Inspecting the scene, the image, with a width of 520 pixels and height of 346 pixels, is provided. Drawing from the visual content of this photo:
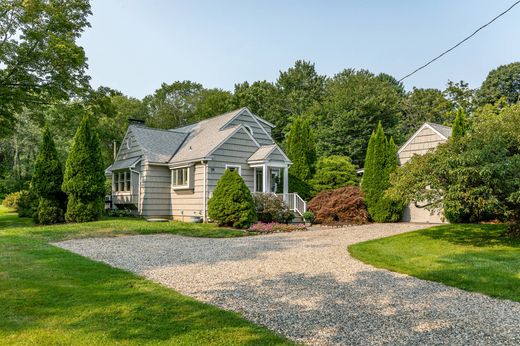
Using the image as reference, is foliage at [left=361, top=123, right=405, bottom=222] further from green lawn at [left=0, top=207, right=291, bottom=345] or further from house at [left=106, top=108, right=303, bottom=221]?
green lawn at [left=0, top=207, right=291, bottom=345]

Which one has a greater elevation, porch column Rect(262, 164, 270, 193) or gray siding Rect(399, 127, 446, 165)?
gray siding Rect(399, 127, 446, 165)

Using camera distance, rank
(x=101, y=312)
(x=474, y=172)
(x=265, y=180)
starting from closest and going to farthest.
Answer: (x=101, y=312), (x=474, y=172), (x=265, y=180)

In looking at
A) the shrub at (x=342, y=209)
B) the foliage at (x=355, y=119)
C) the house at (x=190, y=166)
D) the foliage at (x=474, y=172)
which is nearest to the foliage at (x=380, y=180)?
the shrub at (x=342, y=209)

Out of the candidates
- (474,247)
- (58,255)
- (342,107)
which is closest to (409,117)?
(342,107)

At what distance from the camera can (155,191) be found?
1911 cm

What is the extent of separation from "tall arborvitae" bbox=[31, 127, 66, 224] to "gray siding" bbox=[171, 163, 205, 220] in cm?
517

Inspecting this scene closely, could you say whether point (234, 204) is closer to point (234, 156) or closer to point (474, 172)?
point (234, 156)

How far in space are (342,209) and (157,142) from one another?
10.7 m

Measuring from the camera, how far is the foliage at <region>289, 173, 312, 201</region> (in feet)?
65.5

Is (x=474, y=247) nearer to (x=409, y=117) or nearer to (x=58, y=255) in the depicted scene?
(x=58, y=255)

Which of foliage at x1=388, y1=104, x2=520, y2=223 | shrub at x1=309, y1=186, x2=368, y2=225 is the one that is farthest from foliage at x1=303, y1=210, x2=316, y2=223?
foliage at x1=388, y1=104, x2=520, y2=223

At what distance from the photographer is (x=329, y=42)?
43.7ft

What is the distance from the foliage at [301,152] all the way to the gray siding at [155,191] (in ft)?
22.4

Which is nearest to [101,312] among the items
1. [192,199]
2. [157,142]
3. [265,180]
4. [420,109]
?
[265,180]
